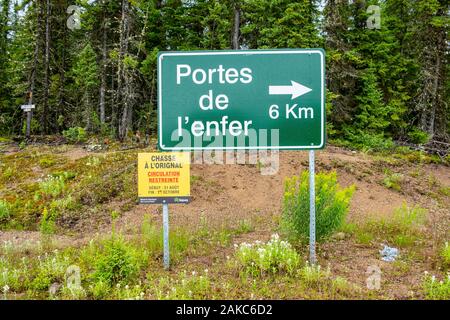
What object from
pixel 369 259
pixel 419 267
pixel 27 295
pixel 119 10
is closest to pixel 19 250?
pixel 27 295

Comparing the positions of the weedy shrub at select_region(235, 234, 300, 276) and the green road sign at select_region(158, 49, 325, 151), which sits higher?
the green road sign at select_region(158, 49, 325, 151)

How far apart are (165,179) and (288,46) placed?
17.9 metres

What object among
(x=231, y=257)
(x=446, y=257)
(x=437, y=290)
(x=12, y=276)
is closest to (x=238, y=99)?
(x=231, y=257)

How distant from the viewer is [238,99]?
5324 millimetres

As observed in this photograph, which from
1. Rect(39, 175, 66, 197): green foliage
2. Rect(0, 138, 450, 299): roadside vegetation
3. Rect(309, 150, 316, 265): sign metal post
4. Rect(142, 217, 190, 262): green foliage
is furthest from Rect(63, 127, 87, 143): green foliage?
Rect(309, 150, 316, 265): sign metal post

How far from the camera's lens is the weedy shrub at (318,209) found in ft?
18.6

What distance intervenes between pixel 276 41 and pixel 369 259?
17689 mm

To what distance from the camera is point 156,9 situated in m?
28.1

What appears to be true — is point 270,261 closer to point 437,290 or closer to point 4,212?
point 437,290

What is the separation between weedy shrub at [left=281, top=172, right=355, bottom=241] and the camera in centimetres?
566

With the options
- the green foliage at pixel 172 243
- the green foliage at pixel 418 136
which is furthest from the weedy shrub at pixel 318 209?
the green foliage at pixel 418 136

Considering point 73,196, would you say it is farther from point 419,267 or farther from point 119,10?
point 119,10

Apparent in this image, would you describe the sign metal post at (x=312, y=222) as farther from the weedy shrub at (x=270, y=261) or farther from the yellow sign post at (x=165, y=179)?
→ the yellow sign post at (x=165, y=179)

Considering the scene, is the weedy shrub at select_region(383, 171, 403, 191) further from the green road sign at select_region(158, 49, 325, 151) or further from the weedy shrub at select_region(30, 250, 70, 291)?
the weedy shrub at select_region(30, 250, 70, 291)
